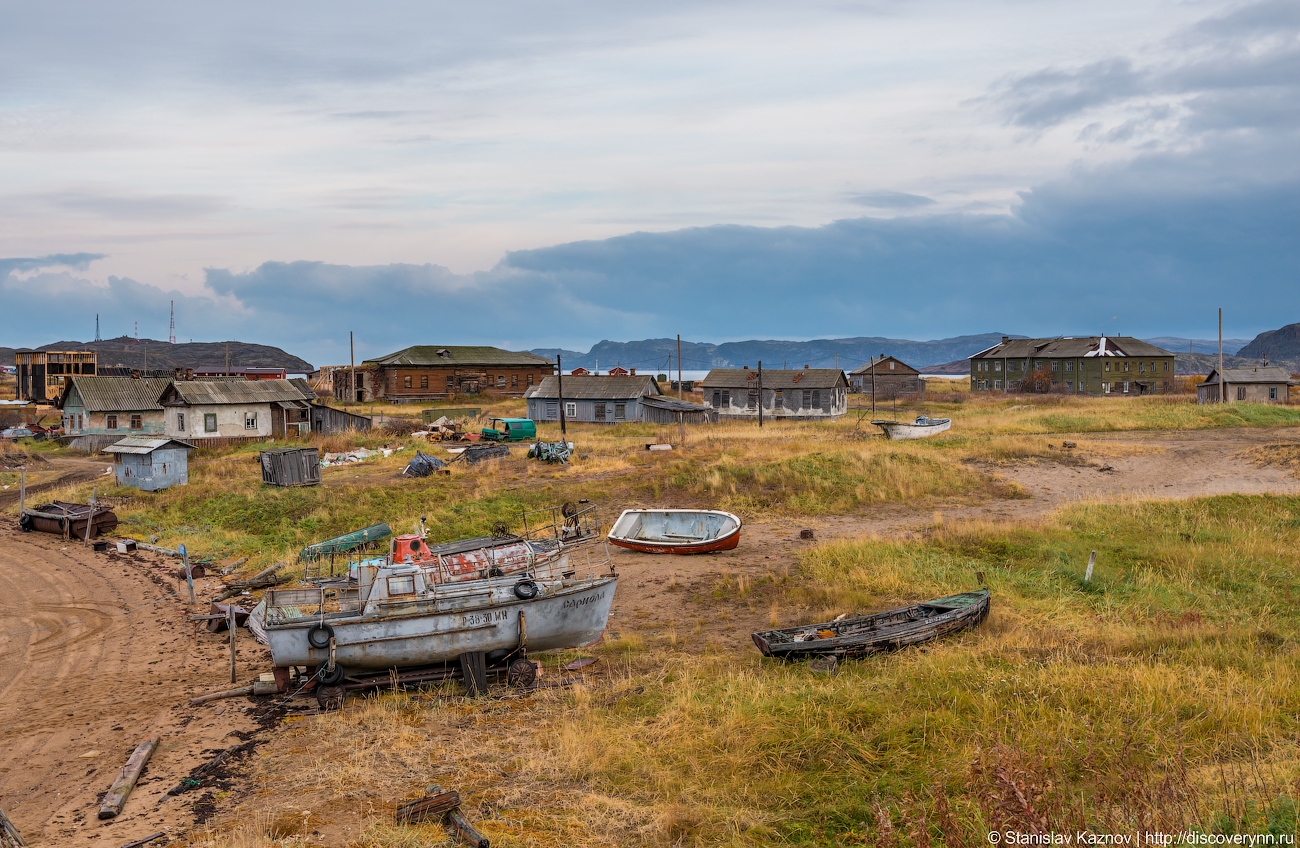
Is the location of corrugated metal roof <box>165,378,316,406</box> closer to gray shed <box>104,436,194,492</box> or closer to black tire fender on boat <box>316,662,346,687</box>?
gray shed <box>104,436,194,492</box>

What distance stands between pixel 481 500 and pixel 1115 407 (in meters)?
51.9

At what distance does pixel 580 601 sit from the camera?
15.8m

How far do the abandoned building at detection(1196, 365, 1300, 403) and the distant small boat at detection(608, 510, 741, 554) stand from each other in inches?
2445

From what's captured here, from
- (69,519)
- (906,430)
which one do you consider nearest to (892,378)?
(906,430)

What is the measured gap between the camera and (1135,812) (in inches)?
284

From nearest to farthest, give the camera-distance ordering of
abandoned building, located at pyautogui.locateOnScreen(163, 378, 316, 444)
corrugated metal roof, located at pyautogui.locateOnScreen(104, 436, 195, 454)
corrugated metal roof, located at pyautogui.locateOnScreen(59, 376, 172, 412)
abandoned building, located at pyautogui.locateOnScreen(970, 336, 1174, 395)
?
corrugated metal roof, located at pyautogui.locateOnScreen(104, 436, 195, 454)
abandoned building, located at pyautogui.locateOnScreen(163, 378, 316, 444)
corrugated metal roof, located at pyautogui.locateOnScreen(59, 376, 172, 412)
abandoned building, located at pyautogui.locateOnScreen(970, 336, 1174, 395)

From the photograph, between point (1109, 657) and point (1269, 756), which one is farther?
point (1109, 657)

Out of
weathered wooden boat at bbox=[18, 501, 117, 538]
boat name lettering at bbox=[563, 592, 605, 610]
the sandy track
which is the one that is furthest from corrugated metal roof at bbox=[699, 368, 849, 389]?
boat name lettering at bbox=[563, 592, 605, 610]

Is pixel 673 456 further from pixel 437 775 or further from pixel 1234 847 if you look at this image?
pixel 1234 847

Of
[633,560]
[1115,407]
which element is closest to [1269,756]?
[633,560]

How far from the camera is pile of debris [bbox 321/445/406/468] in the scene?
137ft

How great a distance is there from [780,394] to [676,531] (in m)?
44.4

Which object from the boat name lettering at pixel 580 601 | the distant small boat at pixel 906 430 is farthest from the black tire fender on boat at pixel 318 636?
the distant small boat at pixel 906 430

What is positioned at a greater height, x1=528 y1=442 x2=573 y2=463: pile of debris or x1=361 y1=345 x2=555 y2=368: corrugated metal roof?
x1=361 y1=345 x2=555 y2=368: corrugated metal roof
